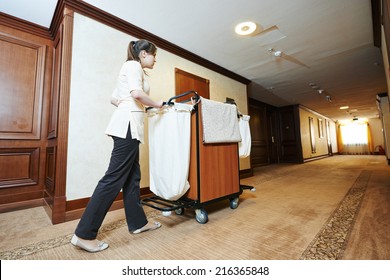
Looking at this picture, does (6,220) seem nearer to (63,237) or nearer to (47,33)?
(63,237)

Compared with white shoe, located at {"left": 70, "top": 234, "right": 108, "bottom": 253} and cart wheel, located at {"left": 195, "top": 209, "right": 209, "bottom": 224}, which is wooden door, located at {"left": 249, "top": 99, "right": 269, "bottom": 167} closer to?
cart wheel, located at {"left": 195, "top": 209, "right": 209, "bottom": 224}

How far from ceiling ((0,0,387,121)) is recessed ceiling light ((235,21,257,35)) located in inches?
2.8

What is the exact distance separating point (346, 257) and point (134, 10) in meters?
2.57

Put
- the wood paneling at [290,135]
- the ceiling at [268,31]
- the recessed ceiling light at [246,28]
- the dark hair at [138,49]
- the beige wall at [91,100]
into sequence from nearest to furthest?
the dark hair at [138,49], the beige wall at [91,100], the ceiling at [268,31], the recessed ceiling light at [246,28], the wood paneling at [290,135]

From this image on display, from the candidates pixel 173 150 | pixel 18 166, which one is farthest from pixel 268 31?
pixel 18 166

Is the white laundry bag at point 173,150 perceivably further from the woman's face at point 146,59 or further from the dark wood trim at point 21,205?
the dark wood trim at point 21,205

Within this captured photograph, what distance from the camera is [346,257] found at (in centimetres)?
90

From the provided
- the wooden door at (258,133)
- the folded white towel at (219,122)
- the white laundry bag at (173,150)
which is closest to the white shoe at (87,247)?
the white laundry bag at (173,150)

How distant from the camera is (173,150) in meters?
1.32

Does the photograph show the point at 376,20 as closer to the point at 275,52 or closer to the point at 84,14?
the point at 275,52

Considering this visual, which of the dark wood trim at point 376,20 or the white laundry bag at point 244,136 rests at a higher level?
the dark wood trim at point 376,20

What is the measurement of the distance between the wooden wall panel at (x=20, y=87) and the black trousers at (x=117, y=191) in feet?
5.06

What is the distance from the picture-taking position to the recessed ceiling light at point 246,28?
86.3 inches

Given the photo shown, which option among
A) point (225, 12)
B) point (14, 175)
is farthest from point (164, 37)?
point (14, 175)
